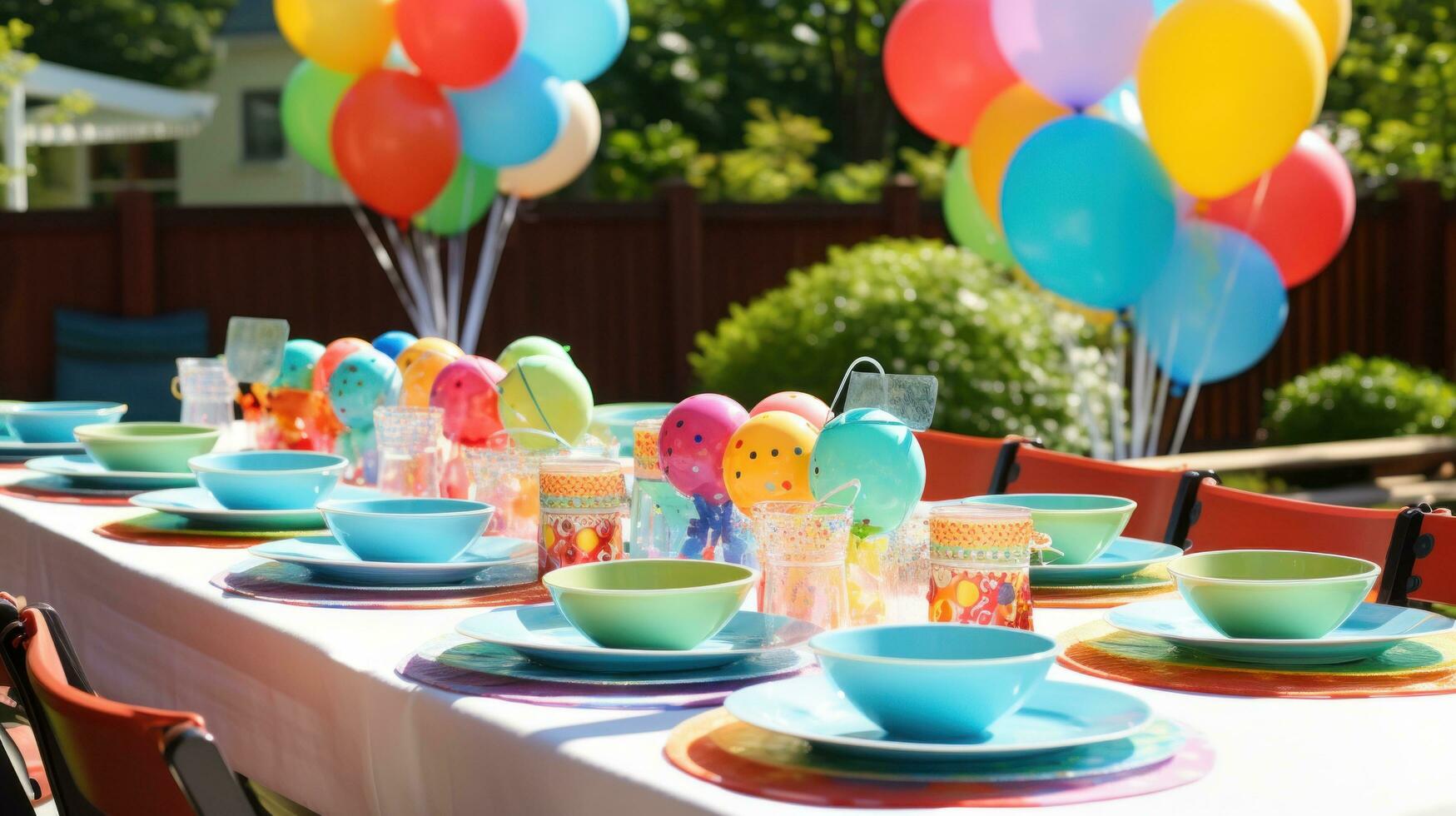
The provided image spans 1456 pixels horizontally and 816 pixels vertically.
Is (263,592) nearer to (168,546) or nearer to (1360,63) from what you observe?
(168,546)

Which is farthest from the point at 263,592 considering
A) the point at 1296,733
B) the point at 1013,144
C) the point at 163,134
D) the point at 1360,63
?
the point at 163,134

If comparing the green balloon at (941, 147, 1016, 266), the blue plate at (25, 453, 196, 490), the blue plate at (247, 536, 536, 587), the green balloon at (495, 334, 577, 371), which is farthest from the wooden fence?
the blue plate at (247, 536, 536, 587)

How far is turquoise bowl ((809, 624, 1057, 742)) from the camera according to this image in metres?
1.19

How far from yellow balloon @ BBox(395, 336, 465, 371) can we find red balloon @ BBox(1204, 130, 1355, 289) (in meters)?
2.80

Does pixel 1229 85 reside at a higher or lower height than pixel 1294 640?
higher

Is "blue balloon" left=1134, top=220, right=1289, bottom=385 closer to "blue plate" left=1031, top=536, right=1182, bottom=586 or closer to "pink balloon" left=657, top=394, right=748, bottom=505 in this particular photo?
"blue plate" left=1031, top=536, right=1182, bottom=586

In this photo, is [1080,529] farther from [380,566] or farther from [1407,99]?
[1407,99]

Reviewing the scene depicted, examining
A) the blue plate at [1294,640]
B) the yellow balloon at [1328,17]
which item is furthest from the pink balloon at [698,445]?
the yellow balloon at [1328,17]

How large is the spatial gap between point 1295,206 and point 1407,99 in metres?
7.91

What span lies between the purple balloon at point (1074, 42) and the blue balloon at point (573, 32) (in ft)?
7.05

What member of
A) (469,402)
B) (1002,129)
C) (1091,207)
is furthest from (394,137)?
(469,402)

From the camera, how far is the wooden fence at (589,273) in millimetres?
8867

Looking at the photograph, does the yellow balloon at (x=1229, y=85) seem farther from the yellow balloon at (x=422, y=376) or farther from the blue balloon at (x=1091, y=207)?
the yellow balloon at (x=422, y=376)

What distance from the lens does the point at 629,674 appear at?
150cm
